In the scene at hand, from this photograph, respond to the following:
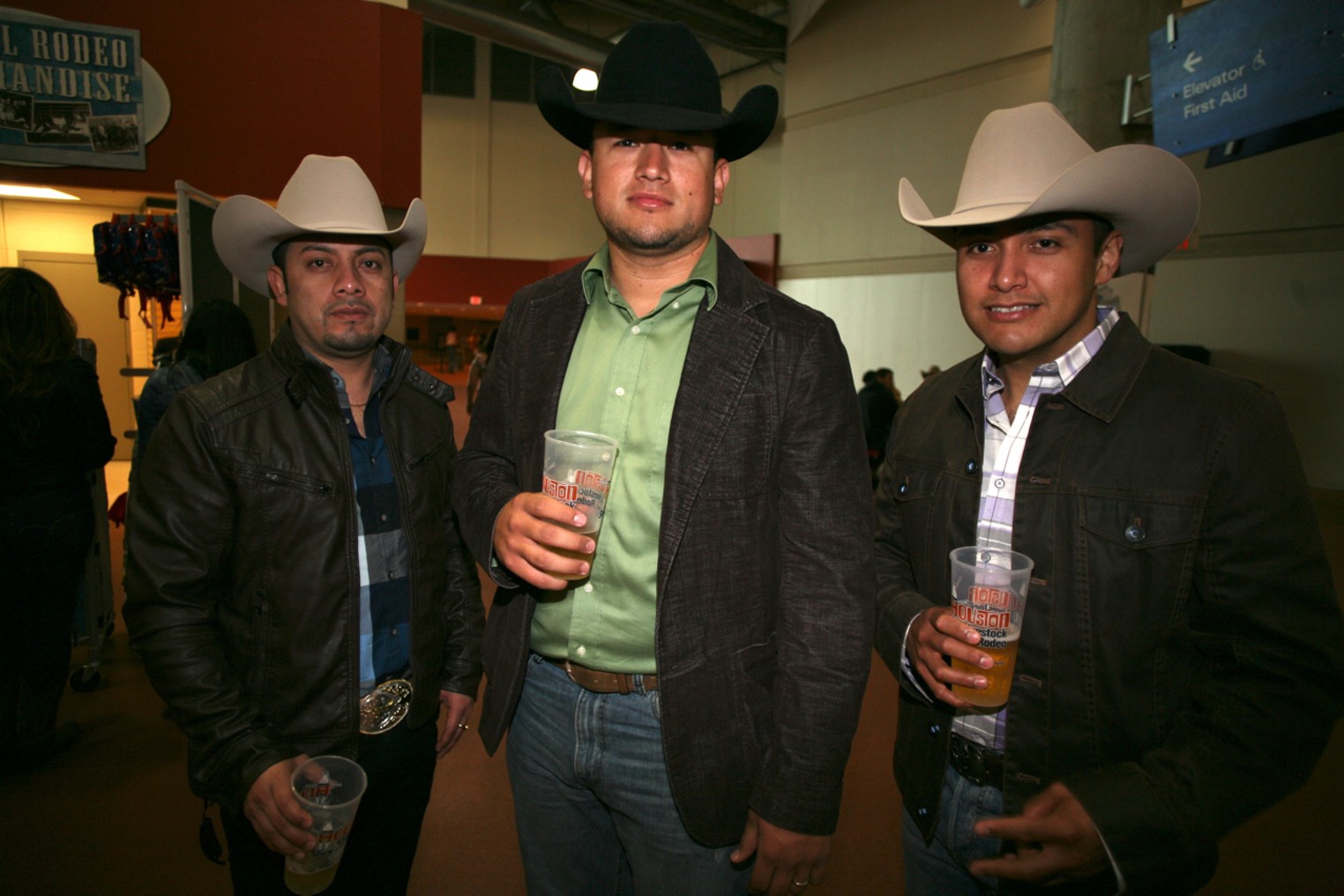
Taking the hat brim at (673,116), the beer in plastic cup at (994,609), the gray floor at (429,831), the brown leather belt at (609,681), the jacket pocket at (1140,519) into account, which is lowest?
the gray floor at (429,831)

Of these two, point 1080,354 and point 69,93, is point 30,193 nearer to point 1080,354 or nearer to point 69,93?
point 69,93

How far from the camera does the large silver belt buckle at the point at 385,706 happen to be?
5.70 ft

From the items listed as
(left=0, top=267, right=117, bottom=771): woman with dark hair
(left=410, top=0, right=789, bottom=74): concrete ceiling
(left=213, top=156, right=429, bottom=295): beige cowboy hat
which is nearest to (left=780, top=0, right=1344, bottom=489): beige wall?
(left=410, top=0, right=789, bottom=74): concrete ceiling

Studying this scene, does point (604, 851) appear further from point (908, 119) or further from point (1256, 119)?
point (908, 119)

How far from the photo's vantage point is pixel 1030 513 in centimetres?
142

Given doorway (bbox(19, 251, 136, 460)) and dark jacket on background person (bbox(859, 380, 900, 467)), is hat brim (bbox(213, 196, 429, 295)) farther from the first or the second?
doorway (bbox(19, 251, 136, 460))

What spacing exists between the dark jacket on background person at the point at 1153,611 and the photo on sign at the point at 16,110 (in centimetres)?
627

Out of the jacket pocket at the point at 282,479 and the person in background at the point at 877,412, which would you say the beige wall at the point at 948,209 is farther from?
the jacket pocket at the point at 282,479

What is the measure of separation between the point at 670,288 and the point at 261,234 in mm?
1152

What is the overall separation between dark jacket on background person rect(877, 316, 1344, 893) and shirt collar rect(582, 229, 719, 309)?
2.12 ft

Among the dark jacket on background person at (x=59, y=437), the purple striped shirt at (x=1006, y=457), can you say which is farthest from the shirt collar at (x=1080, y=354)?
the dark jacket on background person at (x=59, y=437)

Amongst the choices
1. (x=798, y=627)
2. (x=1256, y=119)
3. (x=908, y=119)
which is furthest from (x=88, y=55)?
(x=908, y=119)


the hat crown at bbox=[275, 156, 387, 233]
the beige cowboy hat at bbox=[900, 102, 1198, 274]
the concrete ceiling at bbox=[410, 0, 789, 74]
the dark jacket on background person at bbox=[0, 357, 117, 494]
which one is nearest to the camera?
the beige cowboy hat at bbox=[900, 102, 1198, 274]

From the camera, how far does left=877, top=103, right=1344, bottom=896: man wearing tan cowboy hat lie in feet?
3.81
